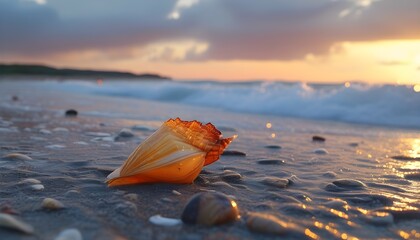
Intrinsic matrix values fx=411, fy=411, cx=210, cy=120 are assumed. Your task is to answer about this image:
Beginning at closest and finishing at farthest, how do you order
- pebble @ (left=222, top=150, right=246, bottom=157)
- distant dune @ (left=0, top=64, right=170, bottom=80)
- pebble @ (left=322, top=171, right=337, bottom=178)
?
1. pebble @ (left=322, top=171, right=337, bottom=178)
2. pebble @ (left=222, top=150, right=246, bottom=157)
3. distant dune @ (left=0, top=64, right=170, bottom=80)

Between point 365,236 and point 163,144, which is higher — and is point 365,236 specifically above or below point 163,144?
below

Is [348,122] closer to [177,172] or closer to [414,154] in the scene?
[414,154]

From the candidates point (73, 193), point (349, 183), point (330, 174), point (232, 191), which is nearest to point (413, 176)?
point (330, 174)

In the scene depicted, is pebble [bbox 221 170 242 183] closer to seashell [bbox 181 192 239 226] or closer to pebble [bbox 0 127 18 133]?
seashell [bbox 181 192 239 226]

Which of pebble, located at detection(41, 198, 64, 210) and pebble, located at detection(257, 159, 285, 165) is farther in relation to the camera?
pebble, located at detection(257, 159, 285, 165)

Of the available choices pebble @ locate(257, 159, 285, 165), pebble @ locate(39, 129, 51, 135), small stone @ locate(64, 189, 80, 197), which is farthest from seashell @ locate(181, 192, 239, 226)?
pebble @ locate(39, 129, 51, 135)

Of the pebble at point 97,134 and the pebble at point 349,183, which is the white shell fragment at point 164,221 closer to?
the pebble at point 349,183

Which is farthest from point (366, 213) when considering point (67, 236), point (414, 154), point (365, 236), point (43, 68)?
point (43, 68)
